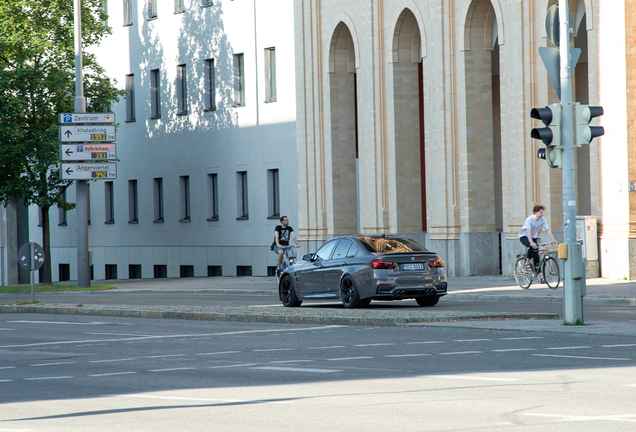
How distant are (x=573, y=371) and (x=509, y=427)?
328cm

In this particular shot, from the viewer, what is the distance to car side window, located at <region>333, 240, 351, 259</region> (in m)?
20.7

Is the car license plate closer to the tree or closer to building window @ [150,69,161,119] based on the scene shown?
the tree

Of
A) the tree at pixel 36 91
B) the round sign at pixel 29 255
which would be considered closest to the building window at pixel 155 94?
the tree at pixel 36 91

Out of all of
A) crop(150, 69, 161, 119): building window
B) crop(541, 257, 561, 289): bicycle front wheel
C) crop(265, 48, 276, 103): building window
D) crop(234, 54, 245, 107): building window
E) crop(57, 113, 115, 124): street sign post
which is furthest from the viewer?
crop(150, 69, 161, 119): building window

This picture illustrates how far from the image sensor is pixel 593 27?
27.2 metres

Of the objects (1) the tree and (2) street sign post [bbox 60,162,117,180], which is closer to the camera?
(2) street sign post [bbox 60,162,117,180]

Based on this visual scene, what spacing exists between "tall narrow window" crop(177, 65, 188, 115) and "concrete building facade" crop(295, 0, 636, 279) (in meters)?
8.95

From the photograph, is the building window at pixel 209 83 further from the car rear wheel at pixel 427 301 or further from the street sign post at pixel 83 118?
the car rear wheel at pixel 427 301

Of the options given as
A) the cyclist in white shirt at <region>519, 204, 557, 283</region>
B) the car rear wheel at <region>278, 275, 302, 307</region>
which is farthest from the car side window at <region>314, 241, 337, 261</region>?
the cyclist in white shirt at <region>519, 204, 557, 283</region>

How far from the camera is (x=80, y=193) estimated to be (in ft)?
107

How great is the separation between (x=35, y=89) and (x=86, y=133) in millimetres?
7146

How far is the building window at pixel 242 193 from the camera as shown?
140ft

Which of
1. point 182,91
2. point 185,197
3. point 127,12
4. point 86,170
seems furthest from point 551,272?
point 127,12

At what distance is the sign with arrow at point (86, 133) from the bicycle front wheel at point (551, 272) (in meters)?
13.7
